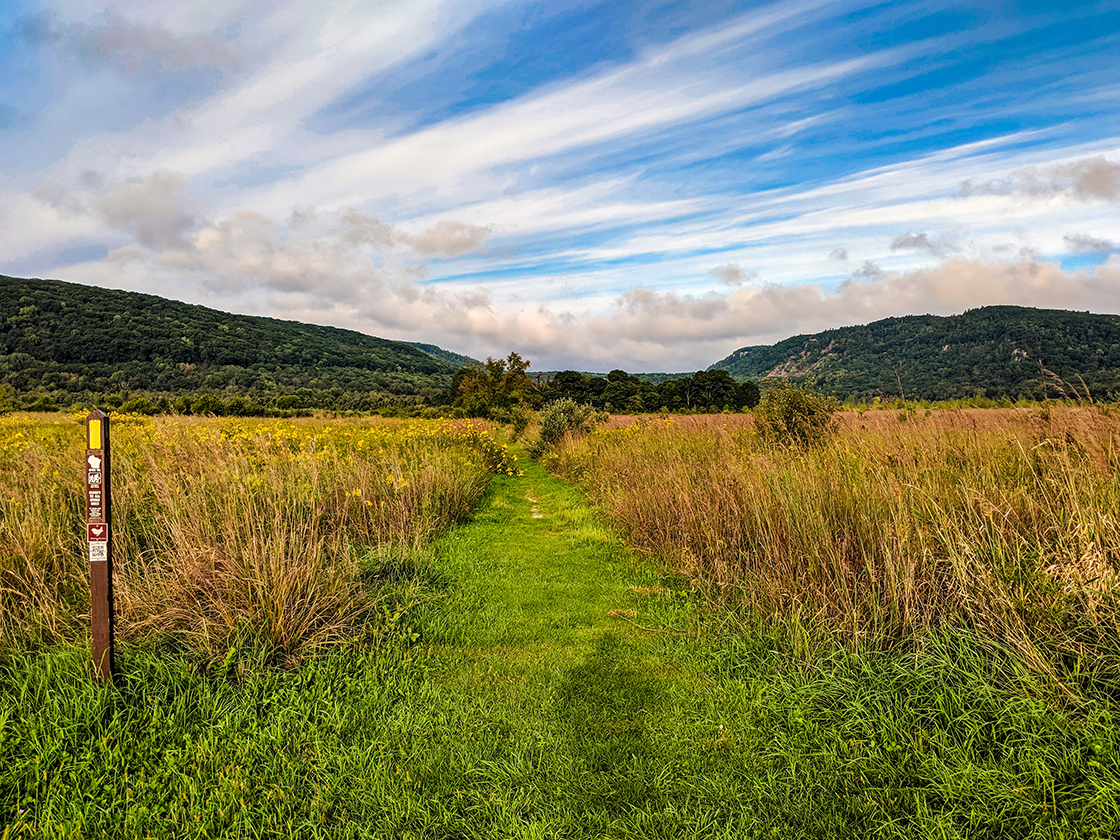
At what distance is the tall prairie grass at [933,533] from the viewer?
3.29m

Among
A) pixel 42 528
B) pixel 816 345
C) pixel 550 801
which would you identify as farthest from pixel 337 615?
pixel 816 345

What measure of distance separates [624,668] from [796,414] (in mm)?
8180

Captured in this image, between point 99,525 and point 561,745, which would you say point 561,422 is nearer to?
point 561,745

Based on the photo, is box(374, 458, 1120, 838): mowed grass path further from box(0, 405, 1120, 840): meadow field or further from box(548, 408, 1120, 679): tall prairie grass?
box(548, 408, 1120, 679): tall prairie grass

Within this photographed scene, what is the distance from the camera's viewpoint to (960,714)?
9.62ft

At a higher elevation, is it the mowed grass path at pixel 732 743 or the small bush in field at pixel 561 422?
the small bush in field at pixel 561 422

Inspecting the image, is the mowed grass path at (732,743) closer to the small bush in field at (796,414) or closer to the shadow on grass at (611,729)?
the shadow on grass at (611,729)

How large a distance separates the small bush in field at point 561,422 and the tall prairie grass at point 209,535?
9.97 metres

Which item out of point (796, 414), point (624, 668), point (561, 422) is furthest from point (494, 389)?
point (624, 668)

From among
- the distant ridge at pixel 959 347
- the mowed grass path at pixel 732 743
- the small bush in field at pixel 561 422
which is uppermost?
the distant ridge at pixel 959 347

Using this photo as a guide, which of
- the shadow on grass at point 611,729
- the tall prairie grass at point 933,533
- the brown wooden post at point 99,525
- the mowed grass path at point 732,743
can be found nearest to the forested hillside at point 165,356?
the brown wooden post at point 99,525

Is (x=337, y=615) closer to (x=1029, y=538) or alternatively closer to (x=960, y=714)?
(x=960, y=714)

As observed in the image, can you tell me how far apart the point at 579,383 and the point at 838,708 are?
2427 inches

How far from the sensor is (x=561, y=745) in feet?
10.7
